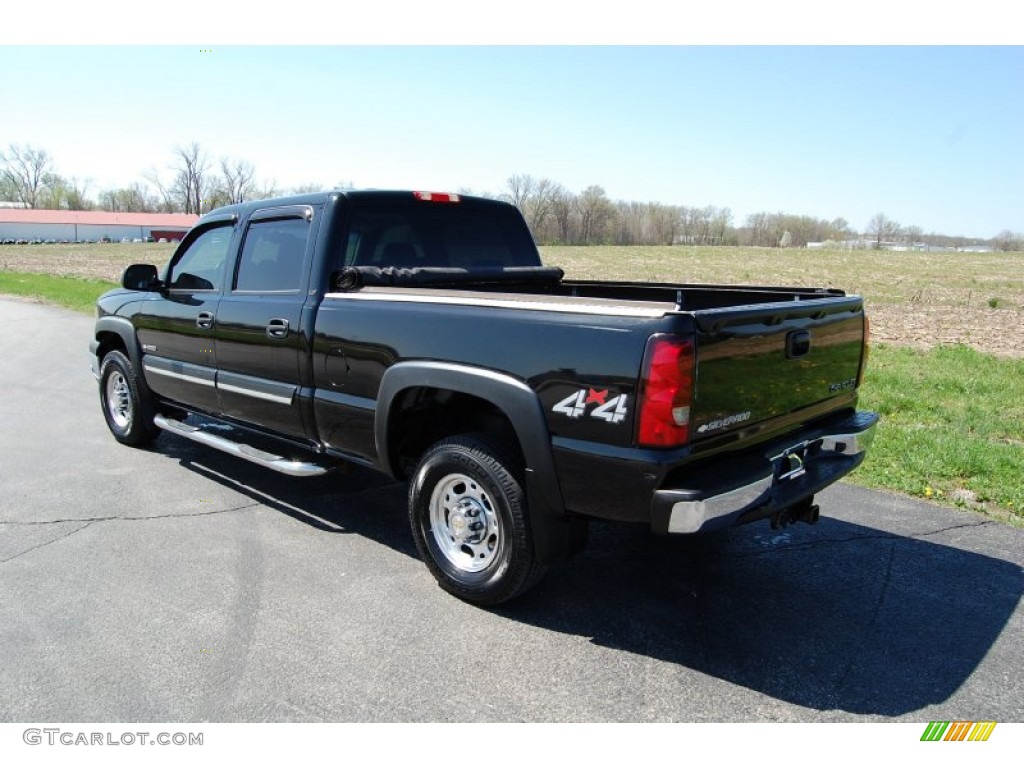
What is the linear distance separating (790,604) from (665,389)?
1580 mm

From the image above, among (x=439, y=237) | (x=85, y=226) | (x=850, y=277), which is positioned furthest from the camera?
(x=85, y=226)

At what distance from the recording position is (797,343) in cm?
353

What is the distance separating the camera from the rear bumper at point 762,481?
117 inches

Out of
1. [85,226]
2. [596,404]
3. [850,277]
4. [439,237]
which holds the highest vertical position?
[85,226]

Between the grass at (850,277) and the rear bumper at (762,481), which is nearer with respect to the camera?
the rear bumper at (762,481)

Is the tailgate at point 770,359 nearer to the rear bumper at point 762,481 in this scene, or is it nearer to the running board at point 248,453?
the rear bumper at point 762,481

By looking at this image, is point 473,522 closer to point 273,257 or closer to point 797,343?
point 797,343

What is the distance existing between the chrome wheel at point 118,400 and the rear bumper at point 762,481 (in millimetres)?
5268

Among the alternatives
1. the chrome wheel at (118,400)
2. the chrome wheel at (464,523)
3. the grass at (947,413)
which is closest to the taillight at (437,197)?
the chrome wheel at (464,523)

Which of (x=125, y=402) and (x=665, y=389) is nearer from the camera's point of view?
(x=665, y=389)

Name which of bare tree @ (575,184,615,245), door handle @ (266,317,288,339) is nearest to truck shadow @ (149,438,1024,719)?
door handle @ (266,317,288,339)

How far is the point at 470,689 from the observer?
3.02 meters

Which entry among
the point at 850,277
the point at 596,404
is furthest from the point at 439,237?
the point at 850,277

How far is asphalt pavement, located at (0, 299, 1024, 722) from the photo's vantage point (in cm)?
295
